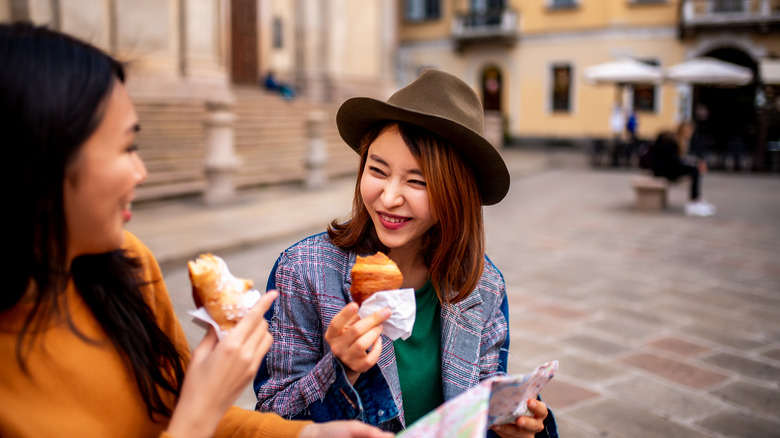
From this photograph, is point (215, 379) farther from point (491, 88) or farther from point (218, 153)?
point (491, 88)

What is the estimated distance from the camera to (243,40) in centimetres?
1756

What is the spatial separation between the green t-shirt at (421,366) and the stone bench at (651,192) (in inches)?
373

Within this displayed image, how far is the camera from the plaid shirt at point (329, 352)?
1495 mm

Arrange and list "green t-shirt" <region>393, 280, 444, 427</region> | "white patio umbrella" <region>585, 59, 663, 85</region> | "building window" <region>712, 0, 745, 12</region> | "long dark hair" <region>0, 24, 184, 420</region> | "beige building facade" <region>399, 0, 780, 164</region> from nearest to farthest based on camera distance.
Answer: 1. "long dark hair" <region>0, 24, 184, 420</region>
2. "green t-shirt" <region>393, 280, 444, 427</region>
3. "white patio umbrella" <region>585, 59, 663, 85</region>
4. "building window" <region>712, 0, 745, 12</region>
5. "beige building facade" <region>399, 0, 780, 164</region>

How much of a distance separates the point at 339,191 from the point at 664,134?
5.75 meters

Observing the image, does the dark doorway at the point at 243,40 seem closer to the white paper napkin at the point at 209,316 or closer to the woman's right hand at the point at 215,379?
the white paper napkin at the point at 209,316

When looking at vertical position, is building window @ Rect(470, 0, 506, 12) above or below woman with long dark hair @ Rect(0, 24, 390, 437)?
above

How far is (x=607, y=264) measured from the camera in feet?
22.1

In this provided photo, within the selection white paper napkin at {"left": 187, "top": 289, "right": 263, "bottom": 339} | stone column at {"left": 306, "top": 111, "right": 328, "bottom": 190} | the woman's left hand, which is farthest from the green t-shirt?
stone column at {"left": 306, "top": 111, "right": 328, "bottom": 190}

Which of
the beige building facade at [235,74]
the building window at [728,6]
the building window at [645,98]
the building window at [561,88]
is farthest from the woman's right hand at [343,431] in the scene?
the building window at [561,88]

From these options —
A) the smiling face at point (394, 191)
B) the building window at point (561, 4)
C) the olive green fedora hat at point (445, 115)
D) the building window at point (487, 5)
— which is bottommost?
the smiling face at point (394, 191)

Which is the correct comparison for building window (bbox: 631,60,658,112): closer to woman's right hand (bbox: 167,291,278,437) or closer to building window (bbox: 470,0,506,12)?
building window (bbox: 470,0,506,12)

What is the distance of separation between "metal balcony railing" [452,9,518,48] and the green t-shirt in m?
27.9

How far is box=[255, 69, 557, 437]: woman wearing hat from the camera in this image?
1.55 meters
